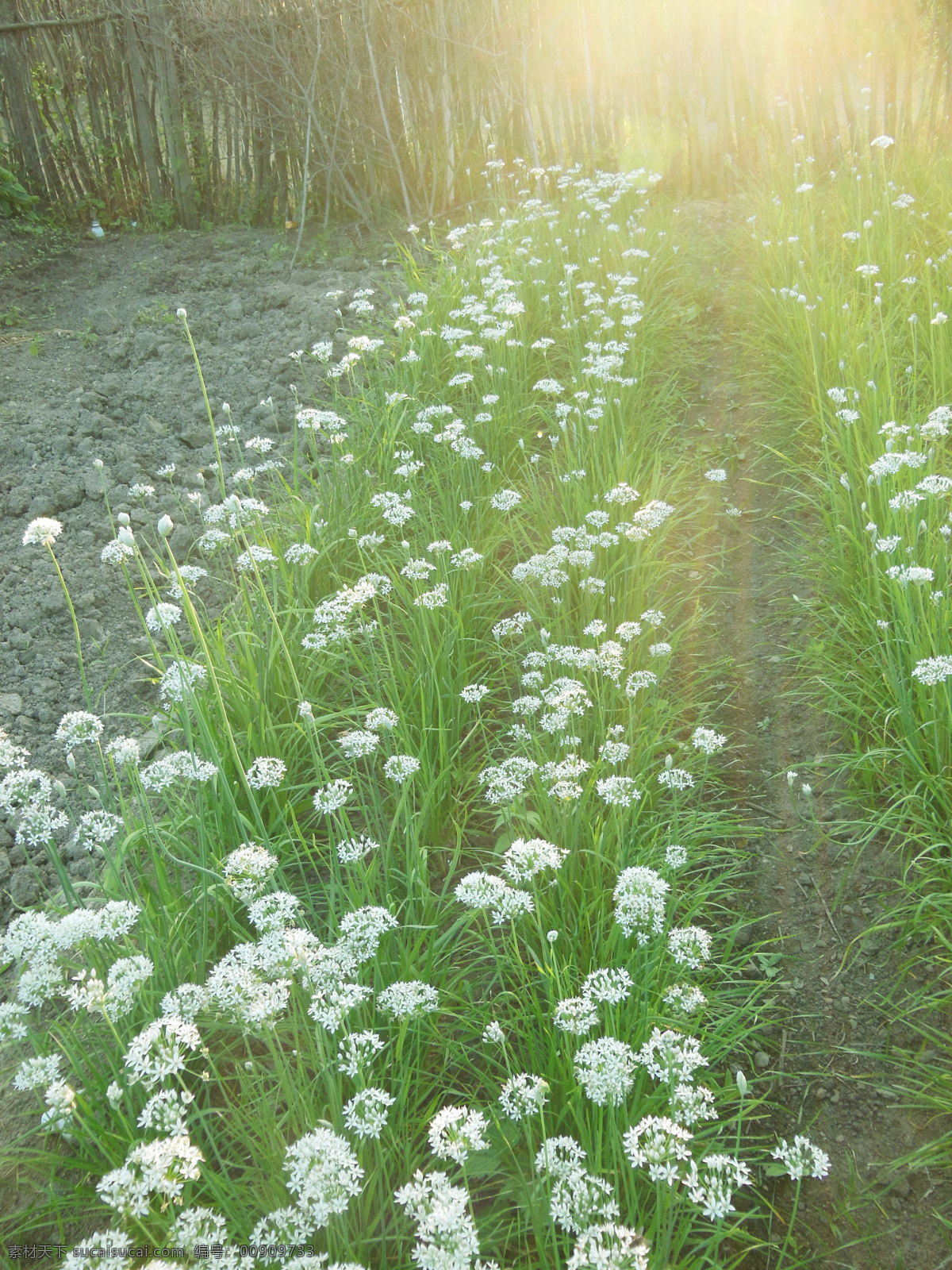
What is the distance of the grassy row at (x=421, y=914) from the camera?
1398 mm

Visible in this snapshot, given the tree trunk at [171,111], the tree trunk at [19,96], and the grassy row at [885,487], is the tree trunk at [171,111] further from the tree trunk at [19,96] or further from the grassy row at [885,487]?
the grassy row at [885,487]

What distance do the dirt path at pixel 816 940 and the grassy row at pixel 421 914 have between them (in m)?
0.11

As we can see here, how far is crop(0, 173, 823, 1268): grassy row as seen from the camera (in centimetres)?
140

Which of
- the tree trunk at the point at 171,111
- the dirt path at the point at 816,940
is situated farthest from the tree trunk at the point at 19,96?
the dirt path at the point at 816,940

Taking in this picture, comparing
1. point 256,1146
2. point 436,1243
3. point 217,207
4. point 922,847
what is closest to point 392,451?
point 922,847

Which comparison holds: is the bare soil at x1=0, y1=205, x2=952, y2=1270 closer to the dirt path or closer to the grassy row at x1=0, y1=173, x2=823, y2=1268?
the dirt path

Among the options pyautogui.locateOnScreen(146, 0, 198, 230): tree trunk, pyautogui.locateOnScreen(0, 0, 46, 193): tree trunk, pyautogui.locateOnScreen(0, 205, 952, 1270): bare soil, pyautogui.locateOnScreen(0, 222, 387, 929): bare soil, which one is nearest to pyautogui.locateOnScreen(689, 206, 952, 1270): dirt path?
pyautogui.locateOnScreen(0, 205, 952, 1270): bare soil

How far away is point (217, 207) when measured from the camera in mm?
8734

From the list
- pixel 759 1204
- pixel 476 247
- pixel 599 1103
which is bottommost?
pixel 759 1204

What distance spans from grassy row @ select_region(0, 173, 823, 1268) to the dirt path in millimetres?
109

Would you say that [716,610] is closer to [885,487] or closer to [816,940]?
[885,487]

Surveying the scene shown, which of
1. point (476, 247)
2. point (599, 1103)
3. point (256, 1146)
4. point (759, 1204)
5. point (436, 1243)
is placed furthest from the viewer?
point (476, 247)

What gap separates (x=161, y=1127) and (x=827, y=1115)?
4.40 feet

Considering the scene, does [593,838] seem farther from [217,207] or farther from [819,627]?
[217,207]
